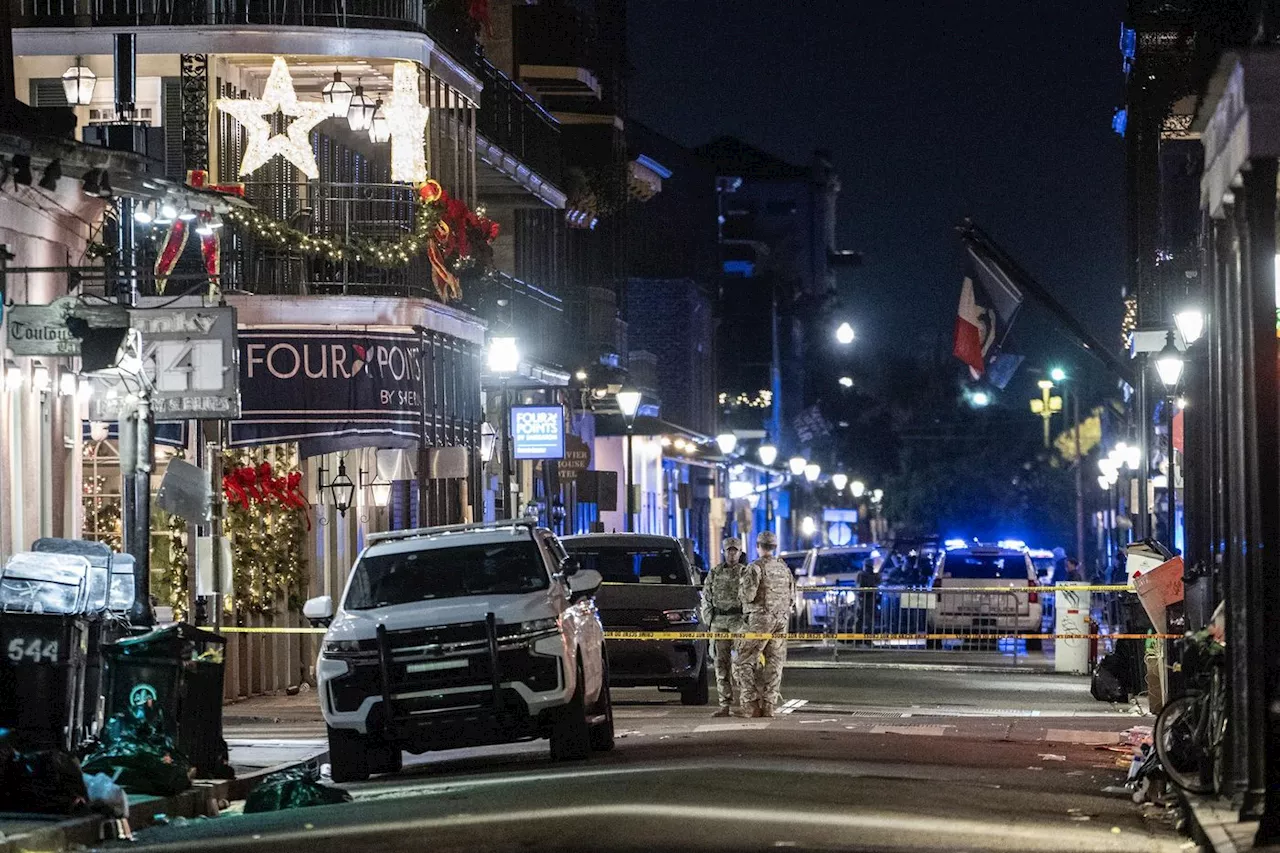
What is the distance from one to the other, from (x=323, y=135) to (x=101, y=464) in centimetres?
698

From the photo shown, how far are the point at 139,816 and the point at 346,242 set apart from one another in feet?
51.0

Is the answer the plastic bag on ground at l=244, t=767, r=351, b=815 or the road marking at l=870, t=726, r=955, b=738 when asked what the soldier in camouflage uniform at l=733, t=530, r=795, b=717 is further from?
the plastic bag on ground at l=244, t=767, r=351, b=815

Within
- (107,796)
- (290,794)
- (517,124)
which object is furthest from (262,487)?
(517,124)

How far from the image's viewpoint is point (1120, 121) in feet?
201

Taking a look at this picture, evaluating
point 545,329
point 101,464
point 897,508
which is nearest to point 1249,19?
point 101,464

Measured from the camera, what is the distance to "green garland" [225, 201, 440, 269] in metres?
30.0

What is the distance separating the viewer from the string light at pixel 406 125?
1272 inches

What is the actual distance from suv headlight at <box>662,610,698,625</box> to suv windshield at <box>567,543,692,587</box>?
2.34ft

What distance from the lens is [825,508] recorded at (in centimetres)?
11462

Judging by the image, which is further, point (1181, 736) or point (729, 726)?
point (729, 726)

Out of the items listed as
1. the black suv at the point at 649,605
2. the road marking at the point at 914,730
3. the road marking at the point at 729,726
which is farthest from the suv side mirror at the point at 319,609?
the black suv at the point at 649,605

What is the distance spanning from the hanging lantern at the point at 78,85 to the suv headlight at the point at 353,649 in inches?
442

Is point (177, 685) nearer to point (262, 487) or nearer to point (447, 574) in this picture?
point (447, 574)

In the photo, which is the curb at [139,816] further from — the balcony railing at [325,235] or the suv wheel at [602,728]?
the balcony railing at [325,235]
